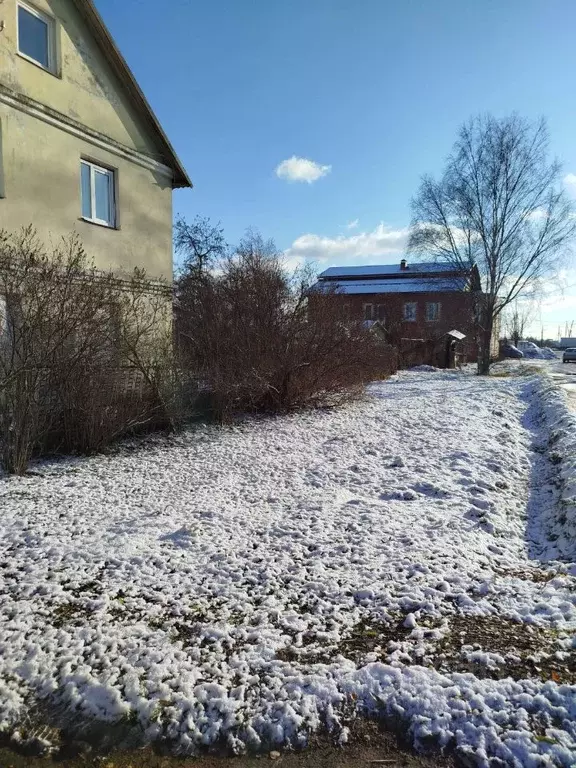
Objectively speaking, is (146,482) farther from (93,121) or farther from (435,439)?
(93,121)

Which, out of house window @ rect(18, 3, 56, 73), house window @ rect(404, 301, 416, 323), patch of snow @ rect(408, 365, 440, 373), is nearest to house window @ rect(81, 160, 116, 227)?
house window @ rect(18, 3, 56, 73)

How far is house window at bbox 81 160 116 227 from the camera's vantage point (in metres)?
11.3

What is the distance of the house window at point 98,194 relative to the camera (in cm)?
1132

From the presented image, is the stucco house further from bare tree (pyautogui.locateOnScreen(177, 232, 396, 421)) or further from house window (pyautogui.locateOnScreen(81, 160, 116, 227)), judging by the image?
bare tree (pyautogui.locateOnScreen(177, 232, 396, 421))

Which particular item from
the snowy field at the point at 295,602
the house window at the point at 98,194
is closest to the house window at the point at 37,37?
the house window at the point at 98,194

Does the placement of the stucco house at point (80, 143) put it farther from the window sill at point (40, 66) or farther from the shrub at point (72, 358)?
the shrub at point (72, 358)

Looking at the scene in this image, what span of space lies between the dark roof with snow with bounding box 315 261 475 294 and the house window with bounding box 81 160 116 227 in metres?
22.5

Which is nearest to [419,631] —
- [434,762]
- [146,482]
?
[434,762]

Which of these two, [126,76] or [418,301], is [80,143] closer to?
[126,76]

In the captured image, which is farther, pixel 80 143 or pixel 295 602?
pixel 80 143

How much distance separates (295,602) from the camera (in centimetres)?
378

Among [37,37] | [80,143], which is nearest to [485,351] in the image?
[80,143]

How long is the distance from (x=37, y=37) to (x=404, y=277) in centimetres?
4428

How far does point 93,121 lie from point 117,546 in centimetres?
1032
